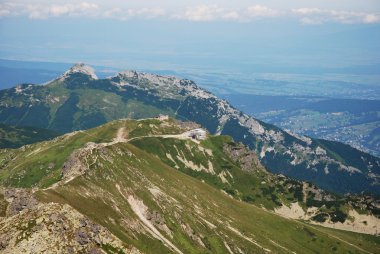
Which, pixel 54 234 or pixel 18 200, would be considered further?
pixel 18 200

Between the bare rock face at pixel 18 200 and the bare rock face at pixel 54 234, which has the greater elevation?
the bare rock face at pixel 54 234

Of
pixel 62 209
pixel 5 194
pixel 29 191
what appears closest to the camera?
pixel 62 209

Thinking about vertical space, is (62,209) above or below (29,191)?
above

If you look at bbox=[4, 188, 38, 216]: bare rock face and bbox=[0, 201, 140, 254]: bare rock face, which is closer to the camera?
bbox=[0, 201, 140, 254]: bare rock face

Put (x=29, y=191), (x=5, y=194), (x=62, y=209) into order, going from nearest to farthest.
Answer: (x=62, y=209) < (x=5, y=194) < (x=29, y=191)

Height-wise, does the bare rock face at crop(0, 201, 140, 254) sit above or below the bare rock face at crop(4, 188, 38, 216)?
above

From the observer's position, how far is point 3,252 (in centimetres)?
10500

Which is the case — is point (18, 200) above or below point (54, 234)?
below

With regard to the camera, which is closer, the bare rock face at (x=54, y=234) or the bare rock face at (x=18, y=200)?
the bare rock face at (x=54, y=234)

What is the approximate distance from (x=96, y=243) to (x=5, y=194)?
72276mm

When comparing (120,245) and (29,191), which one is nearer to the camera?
(120,245)

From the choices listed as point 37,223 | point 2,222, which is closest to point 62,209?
point 37,223

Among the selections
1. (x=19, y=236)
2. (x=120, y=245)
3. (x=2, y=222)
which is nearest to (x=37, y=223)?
(x=19, y=236)

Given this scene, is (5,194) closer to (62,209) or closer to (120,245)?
(62,209)
